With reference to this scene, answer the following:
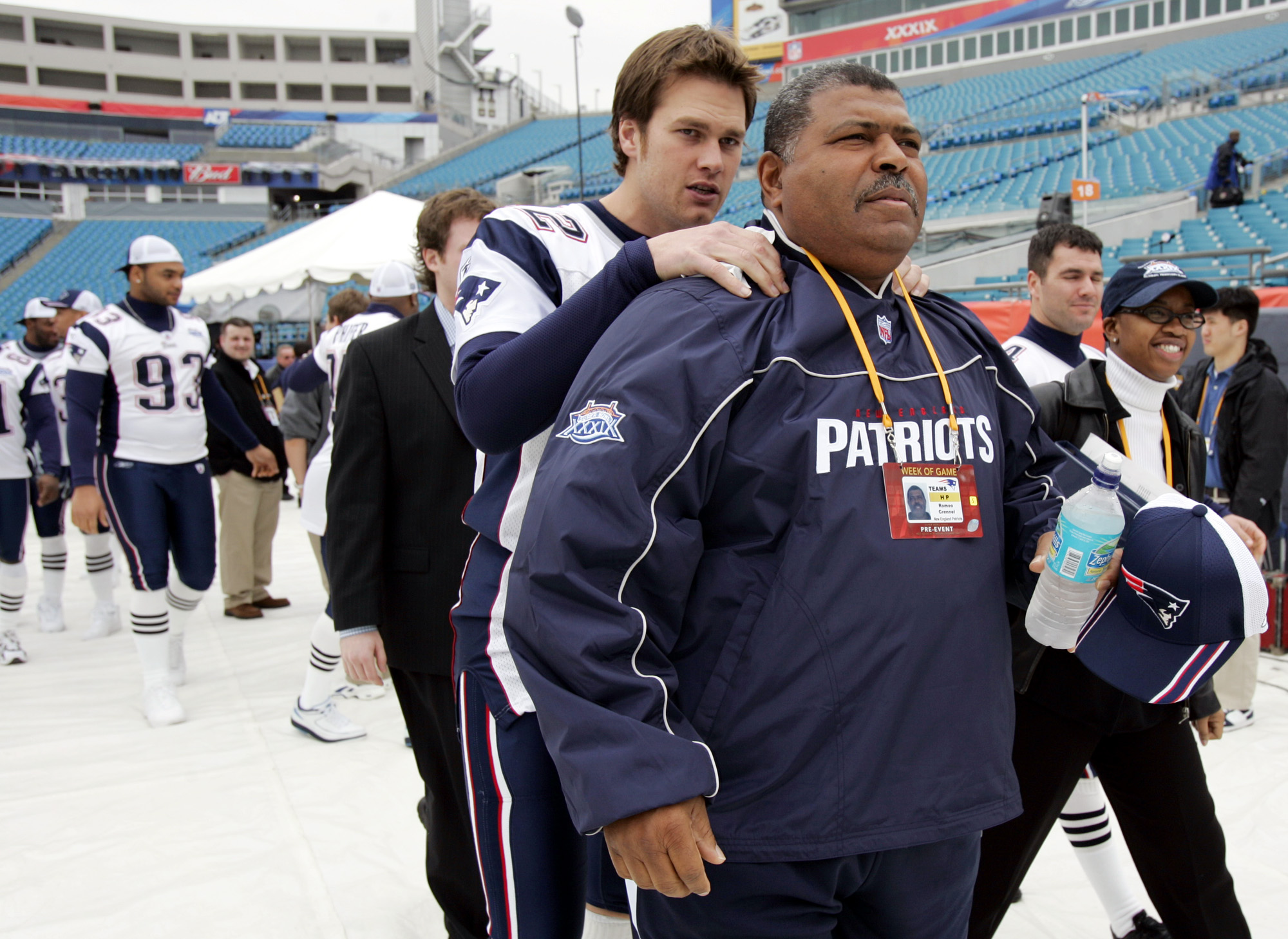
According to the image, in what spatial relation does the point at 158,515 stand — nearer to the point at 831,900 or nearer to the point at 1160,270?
the point at 831,900

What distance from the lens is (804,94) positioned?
4.42 ft

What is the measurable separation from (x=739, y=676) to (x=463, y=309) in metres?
0.75

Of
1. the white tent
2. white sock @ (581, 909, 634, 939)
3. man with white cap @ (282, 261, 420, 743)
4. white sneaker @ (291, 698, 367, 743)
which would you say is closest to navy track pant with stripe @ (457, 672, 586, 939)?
white sock @ (581, 909, 634, 939)

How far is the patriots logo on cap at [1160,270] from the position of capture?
2.38 metres

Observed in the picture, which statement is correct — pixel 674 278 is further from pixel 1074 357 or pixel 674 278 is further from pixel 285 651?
pixel 285 651

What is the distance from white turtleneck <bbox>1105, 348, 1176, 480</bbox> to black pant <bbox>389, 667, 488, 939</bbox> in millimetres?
1827

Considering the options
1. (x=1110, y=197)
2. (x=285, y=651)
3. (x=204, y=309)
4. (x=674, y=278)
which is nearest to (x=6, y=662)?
(x=285, y=651)

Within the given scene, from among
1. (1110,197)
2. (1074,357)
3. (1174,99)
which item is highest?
(1174,99)

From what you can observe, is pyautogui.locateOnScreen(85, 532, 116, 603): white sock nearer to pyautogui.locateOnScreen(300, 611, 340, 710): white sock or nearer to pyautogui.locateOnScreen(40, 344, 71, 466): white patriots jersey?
pyautogui.locateOnScreen(40, 344, 71, 466): white patriots jersey

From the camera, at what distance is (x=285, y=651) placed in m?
5.57

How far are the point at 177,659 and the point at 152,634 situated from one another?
0.52 m

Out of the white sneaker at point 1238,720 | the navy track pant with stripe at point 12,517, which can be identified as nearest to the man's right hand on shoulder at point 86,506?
the navy track pant with stripe at point 12,517

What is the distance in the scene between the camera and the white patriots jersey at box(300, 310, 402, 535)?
4.19 meters

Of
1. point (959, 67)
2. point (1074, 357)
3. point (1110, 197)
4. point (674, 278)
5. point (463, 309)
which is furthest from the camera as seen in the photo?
point (959, 67)
